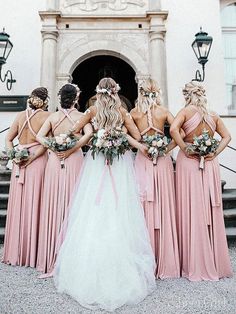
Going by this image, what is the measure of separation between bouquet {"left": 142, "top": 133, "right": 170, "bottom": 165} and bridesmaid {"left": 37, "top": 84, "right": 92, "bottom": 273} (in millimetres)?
622

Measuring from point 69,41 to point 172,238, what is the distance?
568 centimetres

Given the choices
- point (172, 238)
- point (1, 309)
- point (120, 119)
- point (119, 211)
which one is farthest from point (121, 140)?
point (1, 309)

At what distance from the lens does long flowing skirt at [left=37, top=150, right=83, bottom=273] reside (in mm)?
2998

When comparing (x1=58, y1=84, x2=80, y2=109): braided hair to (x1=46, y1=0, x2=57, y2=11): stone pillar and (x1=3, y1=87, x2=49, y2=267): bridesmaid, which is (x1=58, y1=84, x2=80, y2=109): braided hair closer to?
(x1=3, y1=87, x2=49, y2=267): bridesmaid

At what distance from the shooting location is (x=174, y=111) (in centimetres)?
673

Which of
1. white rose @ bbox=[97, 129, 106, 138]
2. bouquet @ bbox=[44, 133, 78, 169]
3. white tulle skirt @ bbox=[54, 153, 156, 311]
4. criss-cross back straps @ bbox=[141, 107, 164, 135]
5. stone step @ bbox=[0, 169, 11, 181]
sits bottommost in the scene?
white tulle skirt @ bbox=[54, 153, 156, 311]

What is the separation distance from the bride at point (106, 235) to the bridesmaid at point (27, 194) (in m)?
0.57

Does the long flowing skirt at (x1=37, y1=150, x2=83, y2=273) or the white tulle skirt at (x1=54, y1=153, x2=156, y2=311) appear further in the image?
the long flowing skirt at (x1=37, y1=150, x2=83, y2=273)

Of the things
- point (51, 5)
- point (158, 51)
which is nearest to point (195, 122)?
point (158, 51)

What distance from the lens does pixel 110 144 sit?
2740mm

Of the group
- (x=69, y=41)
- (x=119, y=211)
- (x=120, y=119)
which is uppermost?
(x=69, y=41)

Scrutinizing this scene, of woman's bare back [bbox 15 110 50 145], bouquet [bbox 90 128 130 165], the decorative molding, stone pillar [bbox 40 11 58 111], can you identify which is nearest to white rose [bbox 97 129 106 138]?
bouquet [bbox 90 128 130 165]

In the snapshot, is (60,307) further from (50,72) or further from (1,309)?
(50,72)

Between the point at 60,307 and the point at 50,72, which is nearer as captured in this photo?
the point at 60,307
